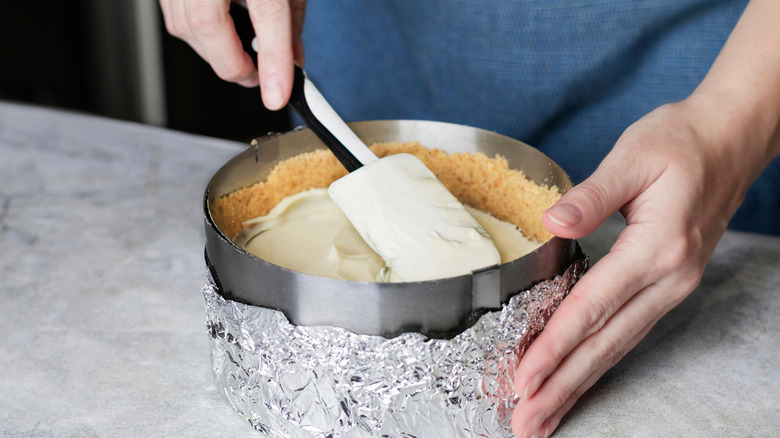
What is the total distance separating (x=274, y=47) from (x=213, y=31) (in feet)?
0.29

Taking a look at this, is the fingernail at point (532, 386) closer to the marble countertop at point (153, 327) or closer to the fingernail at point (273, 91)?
the marble countertop at point (153, 327)

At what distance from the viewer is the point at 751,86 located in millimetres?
923

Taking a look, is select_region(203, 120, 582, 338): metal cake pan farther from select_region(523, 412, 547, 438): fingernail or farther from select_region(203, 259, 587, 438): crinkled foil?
select_region(523, 412, 547, 438): fingernail

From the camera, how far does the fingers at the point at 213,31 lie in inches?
37.2

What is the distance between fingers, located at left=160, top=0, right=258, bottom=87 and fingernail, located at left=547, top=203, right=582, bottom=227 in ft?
1.64

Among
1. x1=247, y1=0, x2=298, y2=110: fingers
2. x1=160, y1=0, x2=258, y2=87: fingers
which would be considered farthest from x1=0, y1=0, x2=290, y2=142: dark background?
x1=247, y1=0, x2=298, y2=110: fingers

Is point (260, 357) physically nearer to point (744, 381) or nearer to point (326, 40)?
point (744, 381)

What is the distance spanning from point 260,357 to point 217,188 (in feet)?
0.84

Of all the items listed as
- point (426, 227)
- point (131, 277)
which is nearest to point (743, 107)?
point (426, 227)

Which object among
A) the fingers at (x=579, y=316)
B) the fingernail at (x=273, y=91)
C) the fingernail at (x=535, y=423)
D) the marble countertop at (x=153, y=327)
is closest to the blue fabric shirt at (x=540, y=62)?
the marble countertop at (x=153, y=327)

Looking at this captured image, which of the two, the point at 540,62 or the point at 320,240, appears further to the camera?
the point at 540,62

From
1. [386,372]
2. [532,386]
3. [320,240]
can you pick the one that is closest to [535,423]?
[532,386]

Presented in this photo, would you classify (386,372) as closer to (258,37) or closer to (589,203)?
(589,203)

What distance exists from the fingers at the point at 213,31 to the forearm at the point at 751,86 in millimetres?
599
